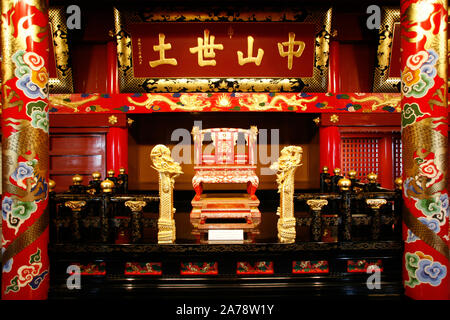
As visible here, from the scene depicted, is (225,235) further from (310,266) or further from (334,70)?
(334,70)

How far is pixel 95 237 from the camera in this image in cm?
244

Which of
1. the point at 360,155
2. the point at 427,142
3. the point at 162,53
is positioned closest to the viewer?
the point at 427,142

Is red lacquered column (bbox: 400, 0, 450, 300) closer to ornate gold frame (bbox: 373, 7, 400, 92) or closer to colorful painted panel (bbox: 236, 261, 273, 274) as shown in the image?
colorful painted panel (bbox: 236, 261, 273, 274)

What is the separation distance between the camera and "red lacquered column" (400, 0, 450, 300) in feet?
6.59

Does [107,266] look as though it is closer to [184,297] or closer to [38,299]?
Result: [38,299]

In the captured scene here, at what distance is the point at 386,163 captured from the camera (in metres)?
4.71

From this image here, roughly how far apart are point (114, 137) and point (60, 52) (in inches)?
52.0

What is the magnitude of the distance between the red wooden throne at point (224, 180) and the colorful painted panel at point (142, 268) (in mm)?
578

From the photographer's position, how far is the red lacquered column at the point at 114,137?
4125 millimetres

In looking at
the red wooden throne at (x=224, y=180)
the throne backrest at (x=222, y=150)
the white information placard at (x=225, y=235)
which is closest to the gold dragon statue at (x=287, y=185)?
the white information placard at (x=225, y=235)

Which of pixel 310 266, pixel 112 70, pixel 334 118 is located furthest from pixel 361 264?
pixel 112 70

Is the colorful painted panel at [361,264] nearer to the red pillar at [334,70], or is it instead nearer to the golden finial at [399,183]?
the golden finial at [399,183]

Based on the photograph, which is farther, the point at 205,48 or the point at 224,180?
the point at 205,48
